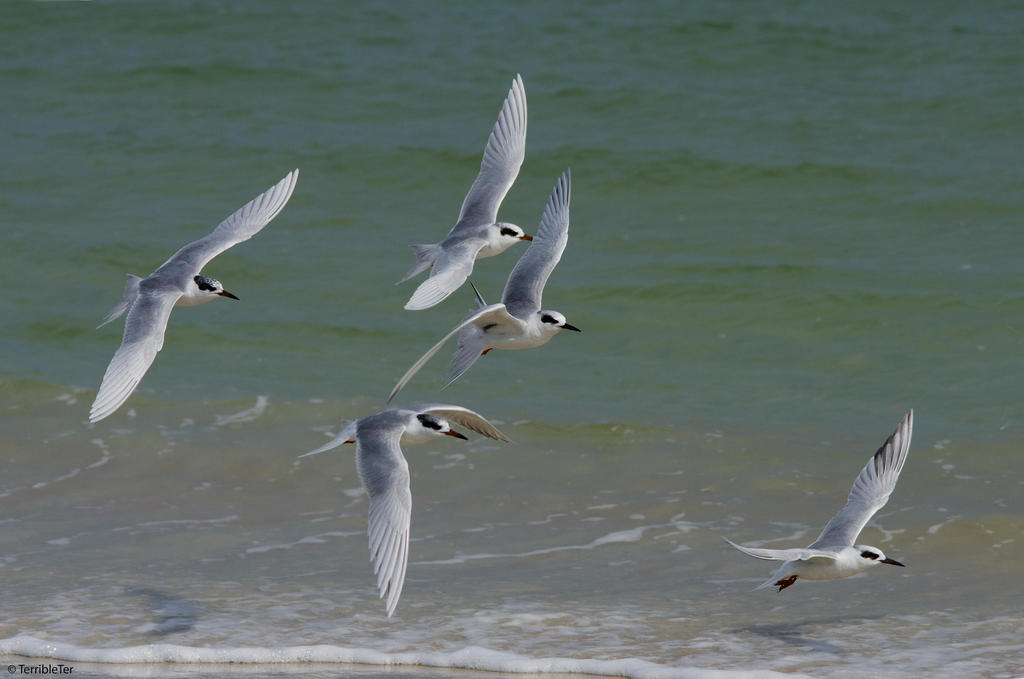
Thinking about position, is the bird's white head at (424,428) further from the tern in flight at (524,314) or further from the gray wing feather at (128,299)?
the gray wing feather at (128,299)

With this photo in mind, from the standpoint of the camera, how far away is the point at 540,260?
29.2ft

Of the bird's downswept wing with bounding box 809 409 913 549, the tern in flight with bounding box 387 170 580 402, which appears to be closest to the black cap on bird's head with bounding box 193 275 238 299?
the tern in flight with bounding box 387 170 580 402

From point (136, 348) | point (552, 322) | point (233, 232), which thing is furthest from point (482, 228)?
point (136, 348)

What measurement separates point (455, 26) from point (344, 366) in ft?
36.2

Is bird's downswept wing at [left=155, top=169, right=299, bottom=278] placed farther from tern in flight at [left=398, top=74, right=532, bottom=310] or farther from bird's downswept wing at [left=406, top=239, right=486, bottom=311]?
bird's downswept wing at [left=406, top=239, right=486, bottom=311]

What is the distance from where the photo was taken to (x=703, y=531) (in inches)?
361

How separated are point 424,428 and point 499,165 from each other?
2.64 metres

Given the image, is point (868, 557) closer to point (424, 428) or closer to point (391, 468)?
point (424, 428)

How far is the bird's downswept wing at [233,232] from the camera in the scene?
8.56m

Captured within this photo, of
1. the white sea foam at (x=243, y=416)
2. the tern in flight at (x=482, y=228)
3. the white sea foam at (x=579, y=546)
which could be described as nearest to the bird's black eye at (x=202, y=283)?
the tern in flight at (x=482, y=228)

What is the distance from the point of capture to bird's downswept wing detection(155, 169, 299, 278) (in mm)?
8562

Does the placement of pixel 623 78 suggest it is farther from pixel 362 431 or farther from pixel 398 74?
pixel 362 431

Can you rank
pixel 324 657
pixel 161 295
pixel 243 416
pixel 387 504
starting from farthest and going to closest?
1. pixel 243 416
2. pixel 161 295
3. pixel 324 657
4. pixel 387 504

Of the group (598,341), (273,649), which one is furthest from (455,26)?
(273,649)
